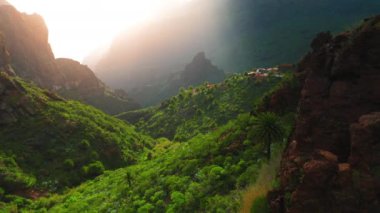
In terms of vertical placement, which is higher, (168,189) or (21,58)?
(21,58)

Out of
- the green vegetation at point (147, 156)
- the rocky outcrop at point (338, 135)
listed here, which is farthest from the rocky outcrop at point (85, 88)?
the rocky outcrop at point (338, 135)

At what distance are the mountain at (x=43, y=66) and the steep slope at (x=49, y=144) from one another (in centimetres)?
8620

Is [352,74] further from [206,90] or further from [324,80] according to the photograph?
[206,90]

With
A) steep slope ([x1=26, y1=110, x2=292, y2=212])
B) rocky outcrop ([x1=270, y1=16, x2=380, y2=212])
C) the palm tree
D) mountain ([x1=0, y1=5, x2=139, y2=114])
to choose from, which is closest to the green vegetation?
steep slope ([x1=26, y1=110, x2=292, y2=212])

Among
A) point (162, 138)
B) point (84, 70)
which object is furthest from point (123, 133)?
point (84, 70)

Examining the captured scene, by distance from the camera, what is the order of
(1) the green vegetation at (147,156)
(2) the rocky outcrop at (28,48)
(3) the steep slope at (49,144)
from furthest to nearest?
(2) the rocky outcrop at (28,48) < (3) the steep slope at (49,144) < (1) the green vegetation at (147,156)

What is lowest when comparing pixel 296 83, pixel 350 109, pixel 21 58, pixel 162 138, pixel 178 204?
pixel 178 204

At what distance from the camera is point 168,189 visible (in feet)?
108

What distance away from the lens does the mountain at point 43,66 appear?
169250mm

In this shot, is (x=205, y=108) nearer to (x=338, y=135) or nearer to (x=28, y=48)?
(x=338, y=135)

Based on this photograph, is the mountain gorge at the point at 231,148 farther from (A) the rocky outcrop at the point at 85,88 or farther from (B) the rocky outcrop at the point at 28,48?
(A) the rocky outcrop at the point at 85,88

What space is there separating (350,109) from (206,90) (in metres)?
106

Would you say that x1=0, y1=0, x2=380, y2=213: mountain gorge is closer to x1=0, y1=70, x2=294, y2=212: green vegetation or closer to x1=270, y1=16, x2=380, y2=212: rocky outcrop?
x1=270, y1=16, x2=380, y2=212: rocky outcrop

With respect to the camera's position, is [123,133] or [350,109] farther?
[123,133]
